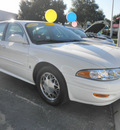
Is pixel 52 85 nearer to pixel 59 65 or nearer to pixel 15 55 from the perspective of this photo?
pixel 59 65

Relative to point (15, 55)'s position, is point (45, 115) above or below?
below

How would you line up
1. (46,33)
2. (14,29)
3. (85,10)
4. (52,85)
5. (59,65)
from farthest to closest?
(85,10) < (14,29) < (46,33) < (52,85) < (59,65)

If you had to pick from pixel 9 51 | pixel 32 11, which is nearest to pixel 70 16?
pixel 9 51

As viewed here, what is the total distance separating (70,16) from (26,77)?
7.87 m

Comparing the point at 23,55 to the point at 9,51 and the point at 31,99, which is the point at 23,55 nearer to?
the point at 9,51

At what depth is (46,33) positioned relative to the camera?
10.2ft

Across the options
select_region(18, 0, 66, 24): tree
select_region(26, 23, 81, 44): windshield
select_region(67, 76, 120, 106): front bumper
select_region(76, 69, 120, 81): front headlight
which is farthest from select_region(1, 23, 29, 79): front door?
select_region(18, 0, 66, 24): tree

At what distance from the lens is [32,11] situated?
33906 mm

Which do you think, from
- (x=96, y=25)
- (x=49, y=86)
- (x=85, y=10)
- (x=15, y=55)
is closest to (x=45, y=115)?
(x=49, y=86)

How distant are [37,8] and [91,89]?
35651 mm

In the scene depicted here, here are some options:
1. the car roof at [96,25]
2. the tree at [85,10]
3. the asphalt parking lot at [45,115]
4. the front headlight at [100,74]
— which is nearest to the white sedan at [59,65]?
the front headlight at [100,74]

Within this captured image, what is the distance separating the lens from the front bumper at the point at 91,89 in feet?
6.29

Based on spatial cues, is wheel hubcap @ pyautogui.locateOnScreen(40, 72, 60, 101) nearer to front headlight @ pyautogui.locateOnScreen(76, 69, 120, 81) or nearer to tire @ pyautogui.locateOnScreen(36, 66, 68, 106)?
tire @ pyautogui.locateOnScreen(36, 66, 68, 106)

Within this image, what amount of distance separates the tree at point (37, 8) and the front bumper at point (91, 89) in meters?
34.7
